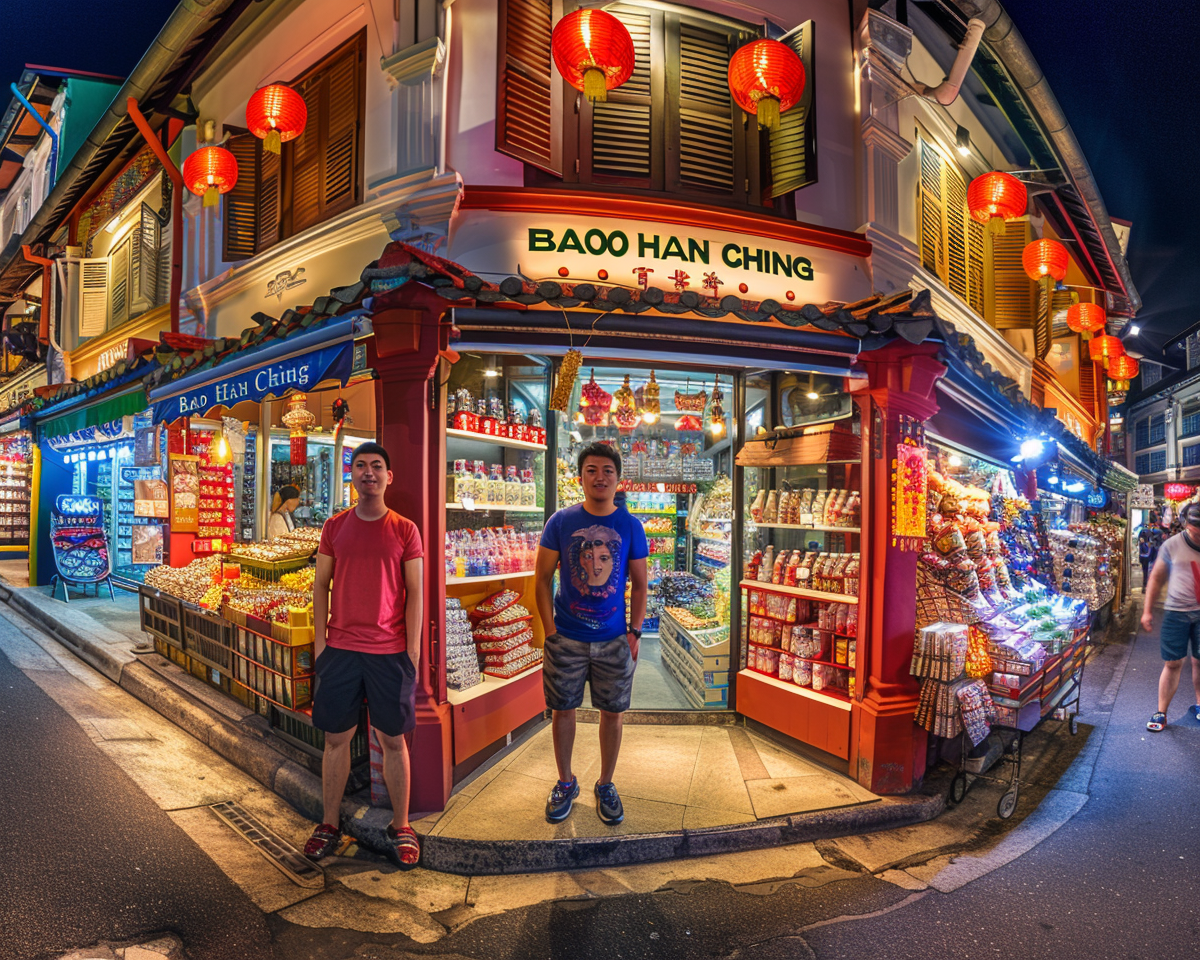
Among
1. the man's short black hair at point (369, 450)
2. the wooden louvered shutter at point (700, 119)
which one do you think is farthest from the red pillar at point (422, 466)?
the wooden louvered shutter at point (700, 119)

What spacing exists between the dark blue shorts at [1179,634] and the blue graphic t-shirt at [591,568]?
658cm

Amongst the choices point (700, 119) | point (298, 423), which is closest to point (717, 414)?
point (700, 119)

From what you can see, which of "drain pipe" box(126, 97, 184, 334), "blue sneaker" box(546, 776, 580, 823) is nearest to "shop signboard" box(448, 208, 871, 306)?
"blue sneaker" box(546, 776, 580, 823)

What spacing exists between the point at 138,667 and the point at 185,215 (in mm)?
6270

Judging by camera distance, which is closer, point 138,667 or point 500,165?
point 500,165

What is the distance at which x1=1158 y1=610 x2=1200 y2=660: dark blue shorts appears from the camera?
7.03 m

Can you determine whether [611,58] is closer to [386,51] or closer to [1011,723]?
[386,51]

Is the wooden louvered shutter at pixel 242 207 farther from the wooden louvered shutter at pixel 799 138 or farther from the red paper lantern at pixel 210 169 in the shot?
the wooden louvered shutter at pixel 799 138

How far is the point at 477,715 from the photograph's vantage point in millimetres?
5148

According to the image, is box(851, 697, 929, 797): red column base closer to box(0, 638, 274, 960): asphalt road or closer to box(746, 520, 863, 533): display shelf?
box(746, 520, 863, 533): display shelf

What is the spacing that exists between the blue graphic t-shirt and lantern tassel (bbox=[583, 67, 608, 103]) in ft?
10.2

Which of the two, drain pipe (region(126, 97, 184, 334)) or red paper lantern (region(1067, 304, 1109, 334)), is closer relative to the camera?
drain pipe (region(126, 97, 184, 334))

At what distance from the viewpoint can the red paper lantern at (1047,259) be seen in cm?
865

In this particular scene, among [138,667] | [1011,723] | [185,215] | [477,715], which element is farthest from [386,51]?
[1011,723]
